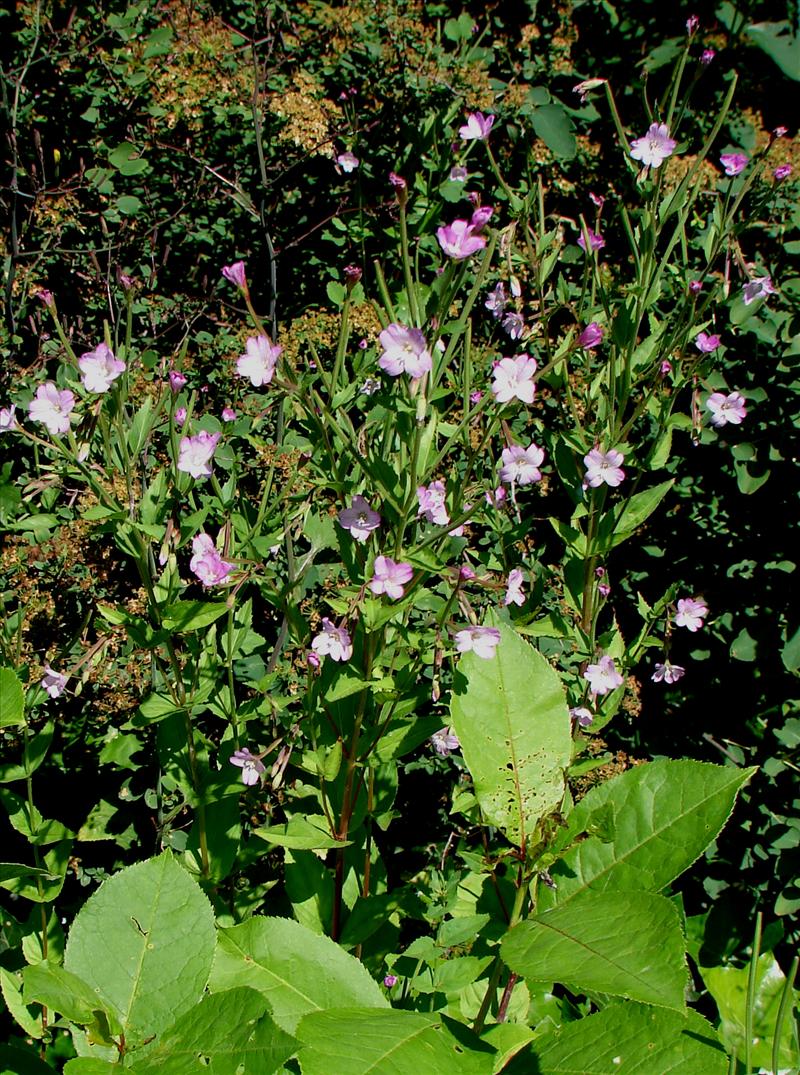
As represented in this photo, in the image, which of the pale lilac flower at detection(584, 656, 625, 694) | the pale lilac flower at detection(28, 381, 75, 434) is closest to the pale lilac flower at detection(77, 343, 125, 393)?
the pale lilac flower at detection(28, 381, 75, 434)

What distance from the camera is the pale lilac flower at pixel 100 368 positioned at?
4.66 ft

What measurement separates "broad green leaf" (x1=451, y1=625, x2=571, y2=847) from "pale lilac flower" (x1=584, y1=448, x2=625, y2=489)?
46 cm

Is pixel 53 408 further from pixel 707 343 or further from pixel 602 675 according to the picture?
pixel 707 343

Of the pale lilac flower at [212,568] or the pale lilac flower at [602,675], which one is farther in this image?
the pale lilac flower at [602,675]

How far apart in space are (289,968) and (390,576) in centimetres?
56

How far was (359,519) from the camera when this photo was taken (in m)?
1.35

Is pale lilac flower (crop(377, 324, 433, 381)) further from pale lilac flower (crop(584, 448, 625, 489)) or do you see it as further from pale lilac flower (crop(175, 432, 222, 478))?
pale lilac flower (crop(584, 448, 625, 489))

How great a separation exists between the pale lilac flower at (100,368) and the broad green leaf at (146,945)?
72 centimetres

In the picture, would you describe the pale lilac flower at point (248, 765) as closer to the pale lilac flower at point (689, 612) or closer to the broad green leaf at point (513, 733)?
the broad green leaf at point (513, 733)

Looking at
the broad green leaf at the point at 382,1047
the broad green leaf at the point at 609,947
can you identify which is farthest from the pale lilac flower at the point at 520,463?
the broad green leaf at the point at 382,1047

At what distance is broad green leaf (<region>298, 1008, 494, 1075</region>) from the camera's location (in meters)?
0.92

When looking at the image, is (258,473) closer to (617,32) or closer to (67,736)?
(67,736)

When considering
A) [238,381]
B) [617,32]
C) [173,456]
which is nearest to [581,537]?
[173,456]

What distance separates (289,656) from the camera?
7.30 ft
